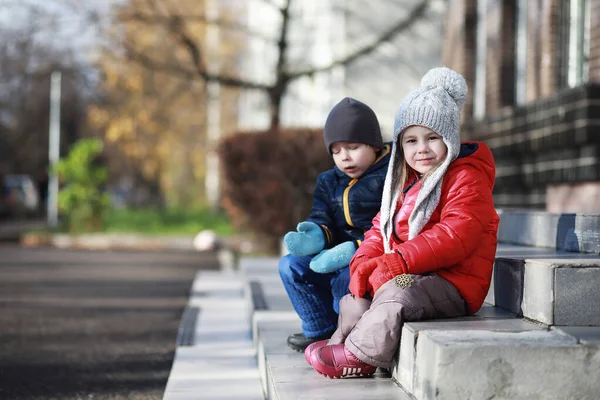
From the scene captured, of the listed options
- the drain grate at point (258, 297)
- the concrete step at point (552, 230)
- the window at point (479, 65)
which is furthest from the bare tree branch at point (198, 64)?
the concrete step at point (552, 230)

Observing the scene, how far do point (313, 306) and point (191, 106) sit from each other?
35786 mm

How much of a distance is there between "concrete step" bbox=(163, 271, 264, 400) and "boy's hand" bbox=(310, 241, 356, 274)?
70 centimetres

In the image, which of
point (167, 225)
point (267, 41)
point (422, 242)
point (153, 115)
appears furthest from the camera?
point (153, 115)

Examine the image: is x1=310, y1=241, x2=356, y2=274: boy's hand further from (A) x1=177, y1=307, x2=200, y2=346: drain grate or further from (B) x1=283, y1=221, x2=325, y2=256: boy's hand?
(A) x1=177, y1=307, x2=200, y2=346: drain grate

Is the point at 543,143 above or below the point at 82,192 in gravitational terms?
above

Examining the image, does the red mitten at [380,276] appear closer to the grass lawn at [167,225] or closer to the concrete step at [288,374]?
the concrete step at [288,374]

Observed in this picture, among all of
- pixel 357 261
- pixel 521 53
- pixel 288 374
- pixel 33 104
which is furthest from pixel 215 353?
pixel 33 104

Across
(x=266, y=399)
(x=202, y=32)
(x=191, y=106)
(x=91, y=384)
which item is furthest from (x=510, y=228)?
(x=191, y=106)

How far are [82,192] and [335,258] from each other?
16364 mm

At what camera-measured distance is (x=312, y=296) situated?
14.3ft

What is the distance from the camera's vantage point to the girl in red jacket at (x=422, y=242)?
3.46 m

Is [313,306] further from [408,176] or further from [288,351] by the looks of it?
[408,176]

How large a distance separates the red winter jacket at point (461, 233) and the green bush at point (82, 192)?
16.6m

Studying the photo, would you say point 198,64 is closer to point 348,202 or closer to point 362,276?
point 348,202
